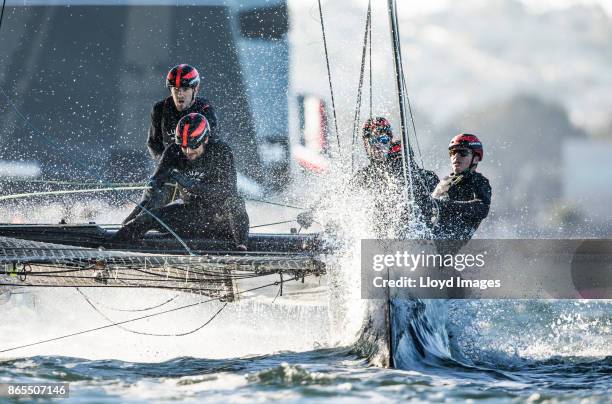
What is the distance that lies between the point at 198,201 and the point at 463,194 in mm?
2053

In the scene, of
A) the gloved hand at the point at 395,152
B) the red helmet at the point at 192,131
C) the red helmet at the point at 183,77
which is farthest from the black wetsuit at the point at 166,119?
the gloved hand at the point at 395,152

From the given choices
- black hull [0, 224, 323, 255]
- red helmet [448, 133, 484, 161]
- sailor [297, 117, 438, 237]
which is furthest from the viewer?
red helmet [448, 133, 484, 161]

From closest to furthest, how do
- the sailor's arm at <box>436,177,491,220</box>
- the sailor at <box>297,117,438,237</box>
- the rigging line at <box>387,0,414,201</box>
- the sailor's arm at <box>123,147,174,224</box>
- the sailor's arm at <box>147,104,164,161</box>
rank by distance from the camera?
the rigging line at <box>387,0,414,201</box>
the sailor's arm at <box>123,147,174,224</box>
the sailor at <box>297,117,438,237</box>
the sailor's arm at <box>147,104,164,161</box>
the sailor's arm at <box>436,177,491,220</box>

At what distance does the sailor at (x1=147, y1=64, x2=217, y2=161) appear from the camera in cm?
778

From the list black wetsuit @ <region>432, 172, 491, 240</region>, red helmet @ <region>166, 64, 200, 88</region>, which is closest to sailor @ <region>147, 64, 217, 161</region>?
red helmet @ <region>166, 64, 200, 88</region>

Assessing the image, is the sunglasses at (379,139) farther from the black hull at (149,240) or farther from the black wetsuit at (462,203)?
the black hull at (149,240)

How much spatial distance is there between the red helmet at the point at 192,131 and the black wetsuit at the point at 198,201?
9 centimetres

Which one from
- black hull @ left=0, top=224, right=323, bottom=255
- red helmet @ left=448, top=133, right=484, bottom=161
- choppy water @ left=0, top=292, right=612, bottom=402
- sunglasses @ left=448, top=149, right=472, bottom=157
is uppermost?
red helmet @ left=448, top=133, right=484, bottom=161

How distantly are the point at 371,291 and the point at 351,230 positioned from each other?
75cm

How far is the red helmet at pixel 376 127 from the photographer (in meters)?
8.06

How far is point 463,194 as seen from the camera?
8.27 meters

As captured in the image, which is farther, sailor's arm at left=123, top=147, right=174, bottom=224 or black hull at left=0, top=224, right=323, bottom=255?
sailor's arm at left=123, top=147, right=174, bottom=224

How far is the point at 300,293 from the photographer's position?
967 centimetres

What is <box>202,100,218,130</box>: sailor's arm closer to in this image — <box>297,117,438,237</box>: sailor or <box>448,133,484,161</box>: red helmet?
<box>297,117,438,237</box>: sailor
